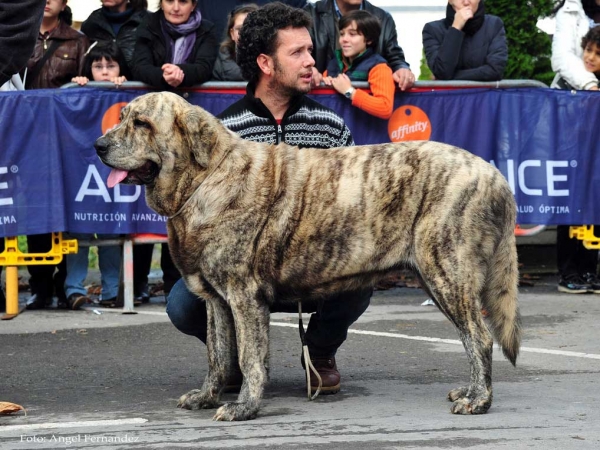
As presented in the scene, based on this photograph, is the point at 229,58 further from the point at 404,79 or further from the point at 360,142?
the point at 404,79

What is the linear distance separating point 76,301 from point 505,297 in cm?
463

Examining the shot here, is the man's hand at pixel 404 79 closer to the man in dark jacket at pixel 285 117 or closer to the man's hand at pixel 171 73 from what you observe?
the man's hand at pixel 171 73

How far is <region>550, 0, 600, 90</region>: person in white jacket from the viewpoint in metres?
10.3

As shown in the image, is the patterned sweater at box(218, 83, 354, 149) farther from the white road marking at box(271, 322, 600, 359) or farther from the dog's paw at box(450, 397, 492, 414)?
the white road marking at box(271, 322, 600, 359)

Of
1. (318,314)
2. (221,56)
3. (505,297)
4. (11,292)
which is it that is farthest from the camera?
(221,56)

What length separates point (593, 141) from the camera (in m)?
10.0

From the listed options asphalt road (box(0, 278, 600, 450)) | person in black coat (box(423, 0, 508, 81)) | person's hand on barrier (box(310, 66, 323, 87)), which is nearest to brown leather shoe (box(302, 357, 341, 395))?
asphalt road (box(0, 278, 600, 450))

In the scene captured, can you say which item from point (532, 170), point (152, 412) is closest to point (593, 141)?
point (532, 170)

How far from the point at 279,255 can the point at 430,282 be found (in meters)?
0.77

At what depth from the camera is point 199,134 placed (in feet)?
18.6

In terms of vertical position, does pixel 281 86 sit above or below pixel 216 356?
above

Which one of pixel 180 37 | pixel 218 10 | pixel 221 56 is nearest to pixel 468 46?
pixel 221 56

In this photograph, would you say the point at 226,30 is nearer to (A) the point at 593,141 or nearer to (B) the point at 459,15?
(B) the point at 459,15

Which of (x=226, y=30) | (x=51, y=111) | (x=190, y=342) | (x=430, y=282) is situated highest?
(x=226, y=30)
